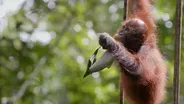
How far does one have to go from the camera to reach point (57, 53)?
4.02 m

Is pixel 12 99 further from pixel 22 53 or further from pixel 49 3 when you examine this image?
pixel 49 3

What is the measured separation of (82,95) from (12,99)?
2.09ft

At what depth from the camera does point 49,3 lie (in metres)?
3.90

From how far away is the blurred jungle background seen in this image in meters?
3.62

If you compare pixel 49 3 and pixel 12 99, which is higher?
pixel 49 3

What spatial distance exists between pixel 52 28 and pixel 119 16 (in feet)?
1.77

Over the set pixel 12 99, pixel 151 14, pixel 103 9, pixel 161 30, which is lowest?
pixel 12 99

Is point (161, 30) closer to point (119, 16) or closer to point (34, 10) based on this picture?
point (119, 16)

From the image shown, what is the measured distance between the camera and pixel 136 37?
6.80 feet

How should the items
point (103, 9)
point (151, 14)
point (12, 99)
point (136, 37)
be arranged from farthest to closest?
point (103, 9)
point (12, 99)
point (151, 14)
point (136, 37)

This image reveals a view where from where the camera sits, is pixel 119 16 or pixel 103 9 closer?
pixel 119 16

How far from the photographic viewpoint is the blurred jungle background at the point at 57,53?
362 cm

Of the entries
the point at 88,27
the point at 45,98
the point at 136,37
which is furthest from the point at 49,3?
the point at 136,37

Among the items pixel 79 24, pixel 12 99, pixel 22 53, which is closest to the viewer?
pixel 12 99
